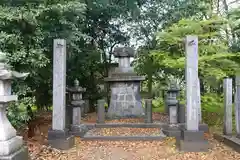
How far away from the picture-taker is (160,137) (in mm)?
9602

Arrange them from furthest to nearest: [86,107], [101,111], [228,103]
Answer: [86,107] < [101,111] < [228,103]

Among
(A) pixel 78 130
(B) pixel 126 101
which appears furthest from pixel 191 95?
(B) pixel 126 101

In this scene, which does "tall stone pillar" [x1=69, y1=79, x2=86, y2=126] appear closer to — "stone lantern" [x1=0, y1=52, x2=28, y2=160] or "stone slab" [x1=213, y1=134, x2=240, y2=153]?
"stone lantern" [x1=0, y1=52, x2=28, y2=160]

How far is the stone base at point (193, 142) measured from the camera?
7.92m

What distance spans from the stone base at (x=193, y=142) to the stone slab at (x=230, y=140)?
896 mm

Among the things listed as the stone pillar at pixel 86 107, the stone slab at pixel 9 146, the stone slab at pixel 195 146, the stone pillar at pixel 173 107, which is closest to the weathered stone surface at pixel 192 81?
the stone slab at pixel 195 146

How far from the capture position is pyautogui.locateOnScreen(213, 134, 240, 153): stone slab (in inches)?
317

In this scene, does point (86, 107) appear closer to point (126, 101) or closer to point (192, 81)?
point (126, 101)

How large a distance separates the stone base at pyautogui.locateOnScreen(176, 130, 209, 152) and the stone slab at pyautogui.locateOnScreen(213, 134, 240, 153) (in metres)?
0.90

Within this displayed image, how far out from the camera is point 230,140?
859cm

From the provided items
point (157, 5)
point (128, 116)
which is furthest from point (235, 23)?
point (128, 116)

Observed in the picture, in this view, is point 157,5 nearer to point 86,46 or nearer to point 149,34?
point 149,34

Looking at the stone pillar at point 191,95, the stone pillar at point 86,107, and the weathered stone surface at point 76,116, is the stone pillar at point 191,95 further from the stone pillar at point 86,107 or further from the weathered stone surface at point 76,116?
the stone pillar at point 86,107

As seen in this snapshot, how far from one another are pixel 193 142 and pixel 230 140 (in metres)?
1.48
